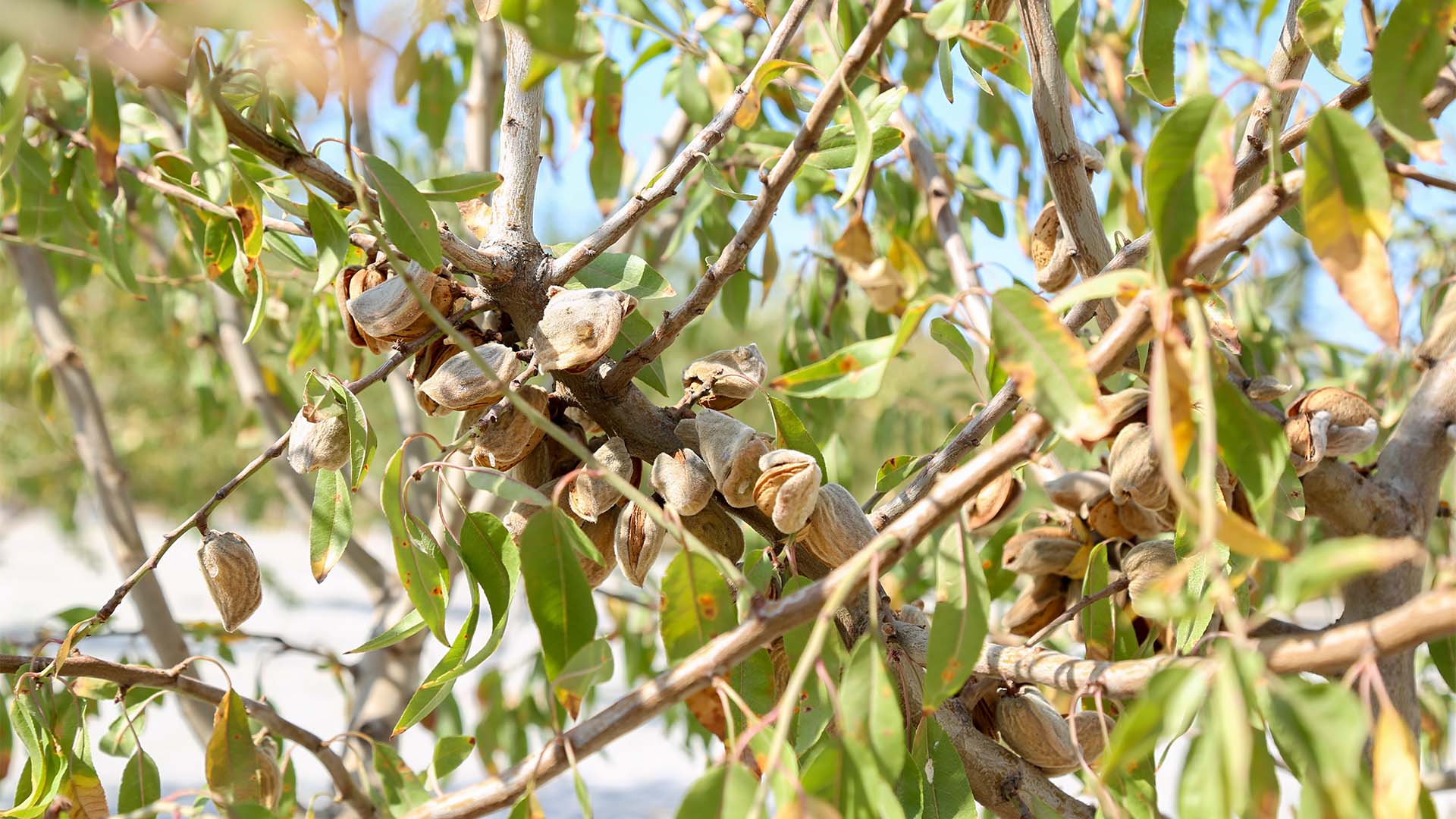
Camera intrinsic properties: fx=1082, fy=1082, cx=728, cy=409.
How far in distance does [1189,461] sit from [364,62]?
32cm

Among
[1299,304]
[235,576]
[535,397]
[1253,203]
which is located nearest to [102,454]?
[235,576]

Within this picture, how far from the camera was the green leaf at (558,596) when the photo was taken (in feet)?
1.24

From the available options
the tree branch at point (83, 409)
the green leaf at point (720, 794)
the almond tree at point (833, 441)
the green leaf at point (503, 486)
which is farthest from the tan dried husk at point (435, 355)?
the tree branch at point (83, 409)

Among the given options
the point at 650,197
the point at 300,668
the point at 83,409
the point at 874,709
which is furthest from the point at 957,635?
the point at 300,668

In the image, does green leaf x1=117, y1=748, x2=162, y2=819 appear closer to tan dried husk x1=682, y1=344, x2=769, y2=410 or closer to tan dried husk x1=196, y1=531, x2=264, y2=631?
tan dried husk x1=196, y1=531, x2=264, y2=631

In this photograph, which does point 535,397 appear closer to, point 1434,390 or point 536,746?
point 1434,390

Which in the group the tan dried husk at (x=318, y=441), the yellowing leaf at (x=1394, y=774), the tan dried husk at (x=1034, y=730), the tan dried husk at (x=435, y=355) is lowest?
the tan dried husk at (x=1034, y=730)

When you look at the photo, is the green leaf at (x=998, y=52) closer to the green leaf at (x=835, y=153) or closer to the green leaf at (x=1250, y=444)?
the green leaf at (x=835, y=153)

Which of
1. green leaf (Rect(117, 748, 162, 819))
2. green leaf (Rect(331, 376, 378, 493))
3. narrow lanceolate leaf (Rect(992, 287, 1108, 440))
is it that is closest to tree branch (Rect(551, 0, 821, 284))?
green leaf (Rect(331, 376, 378, 493))

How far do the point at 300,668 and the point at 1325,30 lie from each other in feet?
11.4

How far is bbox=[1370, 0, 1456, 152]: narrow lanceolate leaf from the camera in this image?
12.5 inches

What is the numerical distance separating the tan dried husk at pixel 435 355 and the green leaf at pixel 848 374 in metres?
0.20

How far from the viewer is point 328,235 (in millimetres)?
432

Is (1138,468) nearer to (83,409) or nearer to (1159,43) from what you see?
(1159,43)
